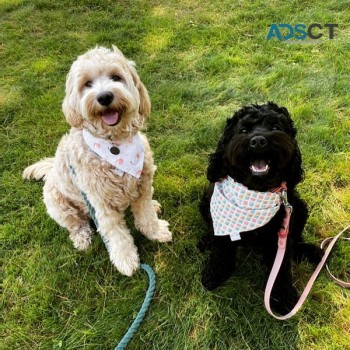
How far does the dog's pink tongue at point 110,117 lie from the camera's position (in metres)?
2.69

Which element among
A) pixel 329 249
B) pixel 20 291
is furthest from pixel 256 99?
pixel 20 291

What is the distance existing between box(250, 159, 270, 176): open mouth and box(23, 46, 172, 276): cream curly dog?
0.95m

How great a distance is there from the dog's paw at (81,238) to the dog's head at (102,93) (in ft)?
3.94

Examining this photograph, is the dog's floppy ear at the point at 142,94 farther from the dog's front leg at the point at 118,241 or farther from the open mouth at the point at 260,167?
the open mouth at the point at 260,167

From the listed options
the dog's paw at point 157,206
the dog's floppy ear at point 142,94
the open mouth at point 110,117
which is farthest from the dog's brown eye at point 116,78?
the dog's paw at point 157,206

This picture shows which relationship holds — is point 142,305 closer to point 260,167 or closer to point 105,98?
point 260,167

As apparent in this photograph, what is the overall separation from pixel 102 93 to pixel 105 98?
0.12 ft

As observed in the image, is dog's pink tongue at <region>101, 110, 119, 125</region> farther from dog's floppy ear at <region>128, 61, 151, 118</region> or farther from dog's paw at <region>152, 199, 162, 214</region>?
dog's paw at <region>152, 199, 162, 214</region>

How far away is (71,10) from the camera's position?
22.8 feet

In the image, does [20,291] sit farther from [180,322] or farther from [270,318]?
[270,318]

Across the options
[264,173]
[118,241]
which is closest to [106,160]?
[118,241]

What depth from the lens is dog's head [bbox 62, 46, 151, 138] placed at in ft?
8.43

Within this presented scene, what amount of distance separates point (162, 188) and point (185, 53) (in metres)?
2.67

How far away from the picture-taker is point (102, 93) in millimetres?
2529
